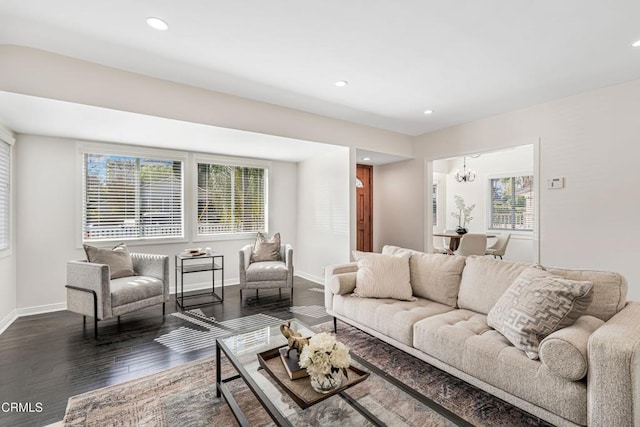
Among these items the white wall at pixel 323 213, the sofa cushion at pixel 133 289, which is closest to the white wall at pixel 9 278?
the sofa cushion at pixel 133 289

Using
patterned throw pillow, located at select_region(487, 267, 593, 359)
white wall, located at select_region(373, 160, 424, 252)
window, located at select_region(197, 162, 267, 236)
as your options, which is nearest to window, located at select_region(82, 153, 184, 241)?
window, located at select_region(197, 162, 267, 236)

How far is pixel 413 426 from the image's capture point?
156 centimetres

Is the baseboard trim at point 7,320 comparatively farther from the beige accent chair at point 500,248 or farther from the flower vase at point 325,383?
the beige accent chair at point 500,248

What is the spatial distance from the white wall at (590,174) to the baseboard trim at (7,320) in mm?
6317

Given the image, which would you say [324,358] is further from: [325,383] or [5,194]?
[5,194]

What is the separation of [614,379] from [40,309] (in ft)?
17.5

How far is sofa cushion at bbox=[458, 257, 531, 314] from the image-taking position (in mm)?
2268

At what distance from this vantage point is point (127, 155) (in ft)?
13.9

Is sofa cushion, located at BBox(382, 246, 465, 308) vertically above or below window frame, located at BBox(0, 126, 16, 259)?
below

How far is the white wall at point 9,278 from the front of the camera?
3174 mm

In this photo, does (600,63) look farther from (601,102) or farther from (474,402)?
(474,402)

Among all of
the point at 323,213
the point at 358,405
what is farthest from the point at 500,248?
the point at 358,405

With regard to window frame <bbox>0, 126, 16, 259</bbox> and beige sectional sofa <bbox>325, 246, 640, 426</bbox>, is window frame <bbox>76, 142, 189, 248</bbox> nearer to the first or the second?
window frame <bbox>0, 126, 16, 259</bbox>

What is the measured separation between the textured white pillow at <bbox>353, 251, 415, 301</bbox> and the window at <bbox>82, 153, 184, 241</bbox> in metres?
3.26
